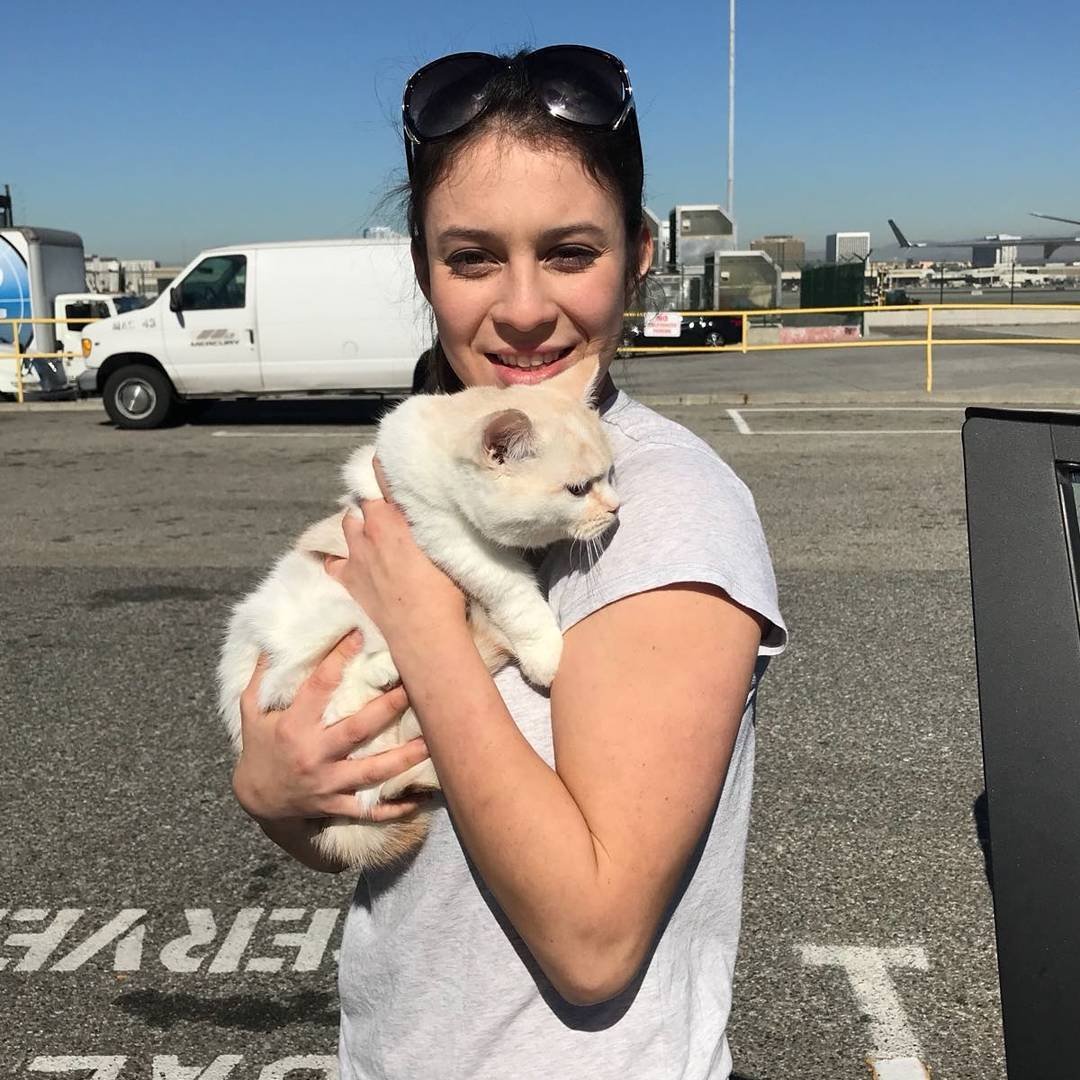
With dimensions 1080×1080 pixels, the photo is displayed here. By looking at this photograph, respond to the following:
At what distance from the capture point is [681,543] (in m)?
1.26

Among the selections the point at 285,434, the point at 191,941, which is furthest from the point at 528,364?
the point at 285,434

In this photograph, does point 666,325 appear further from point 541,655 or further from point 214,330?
point 541,655

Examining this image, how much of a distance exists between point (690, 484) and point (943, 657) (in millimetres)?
4772

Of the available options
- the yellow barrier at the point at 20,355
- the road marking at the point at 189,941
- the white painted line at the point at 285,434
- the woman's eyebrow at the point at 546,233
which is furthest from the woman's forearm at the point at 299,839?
the yellow barrier at the point at 20,355

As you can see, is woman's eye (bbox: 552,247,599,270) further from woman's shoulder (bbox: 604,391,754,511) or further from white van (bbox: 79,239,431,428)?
white van (bbox: 79,239,431,428)

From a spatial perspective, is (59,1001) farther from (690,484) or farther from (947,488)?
(947,488)

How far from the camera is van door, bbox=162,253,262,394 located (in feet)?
47.6

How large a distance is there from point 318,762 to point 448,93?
902mm

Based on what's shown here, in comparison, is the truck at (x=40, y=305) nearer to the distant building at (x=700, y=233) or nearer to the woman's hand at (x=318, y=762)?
the distant building at (x=700, y=233)

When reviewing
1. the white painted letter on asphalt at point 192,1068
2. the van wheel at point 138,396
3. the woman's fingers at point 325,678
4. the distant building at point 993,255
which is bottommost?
the white painted letter on asphalt at point 192,1068

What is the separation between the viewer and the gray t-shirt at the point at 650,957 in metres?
1.28

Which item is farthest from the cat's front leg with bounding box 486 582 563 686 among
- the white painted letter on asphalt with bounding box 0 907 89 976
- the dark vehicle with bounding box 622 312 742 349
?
the dark vehicle with bounding box 622 312 742 349

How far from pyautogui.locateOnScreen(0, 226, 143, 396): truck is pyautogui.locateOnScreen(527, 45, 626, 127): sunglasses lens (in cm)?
1917

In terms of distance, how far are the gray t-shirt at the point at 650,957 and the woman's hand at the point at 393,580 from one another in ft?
0.44
